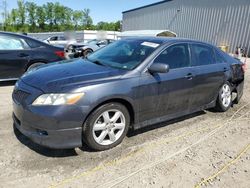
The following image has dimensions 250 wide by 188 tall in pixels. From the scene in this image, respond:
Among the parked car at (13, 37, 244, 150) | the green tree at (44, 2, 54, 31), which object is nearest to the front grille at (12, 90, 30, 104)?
the parked car at (13, 37, 244, 150)

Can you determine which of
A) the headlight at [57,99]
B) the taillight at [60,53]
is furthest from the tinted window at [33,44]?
the headlight at [57,99]

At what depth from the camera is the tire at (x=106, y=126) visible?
11.3ft

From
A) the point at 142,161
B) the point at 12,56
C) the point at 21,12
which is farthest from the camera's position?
the point at 21,12

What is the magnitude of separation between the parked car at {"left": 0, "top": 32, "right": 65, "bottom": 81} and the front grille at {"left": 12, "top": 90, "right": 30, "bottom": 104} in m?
3.48

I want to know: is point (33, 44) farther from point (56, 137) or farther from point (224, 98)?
point (224, 98)

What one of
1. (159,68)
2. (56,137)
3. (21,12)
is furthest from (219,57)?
(21,12)

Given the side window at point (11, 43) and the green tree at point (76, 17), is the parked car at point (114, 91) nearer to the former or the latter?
the side window at point (11, 43)

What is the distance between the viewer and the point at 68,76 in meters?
3.58

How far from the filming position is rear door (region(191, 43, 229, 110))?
479 cm

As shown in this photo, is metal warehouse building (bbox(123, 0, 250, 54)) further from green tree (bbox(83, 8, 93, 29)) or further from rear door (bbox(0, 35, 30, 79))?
green tree (bbox(83, 8, 93, 29))

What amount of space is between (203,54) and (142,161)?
8.53 feet

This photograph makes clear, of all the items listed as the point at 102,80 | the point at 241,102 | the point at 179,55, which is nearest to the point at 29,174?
the point at 102,80

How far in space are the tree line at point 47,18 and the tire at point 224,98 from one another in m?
73.0

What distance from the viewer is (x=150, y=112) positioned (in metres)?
4.08
